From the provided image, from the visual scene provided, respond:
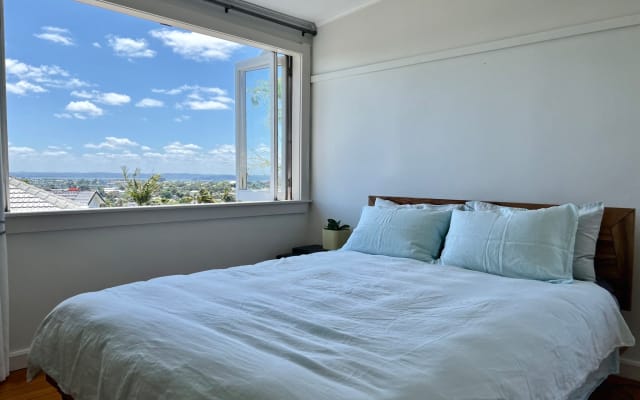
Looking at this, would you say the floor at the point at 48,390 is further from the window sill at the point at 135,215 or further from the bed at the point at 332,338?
the window sill at the point at 135,215

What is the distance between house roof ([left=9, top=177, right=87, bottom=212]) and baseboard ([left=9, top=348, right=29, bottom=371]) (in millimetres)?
838

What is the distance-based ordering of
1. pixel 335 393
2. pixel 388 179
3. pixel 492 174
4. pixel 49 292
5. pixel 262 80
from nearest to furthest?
pixel 335 393 → pixel 49 292 → pixel 492 174 → pixel 388 179 → pixel 262 80

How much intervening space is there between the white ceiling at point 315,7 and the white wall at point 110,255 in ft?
5.75

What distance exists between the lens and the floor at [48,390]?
7.12 feet

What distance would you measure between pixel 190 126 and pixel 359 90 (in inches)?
55.7

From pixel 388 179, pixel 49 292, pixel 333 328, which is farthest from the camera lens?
pixel 388 179

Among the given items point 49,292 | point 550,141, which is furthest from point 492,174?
point 49,292

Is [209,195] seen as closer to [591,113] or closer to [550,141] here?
[550,141]

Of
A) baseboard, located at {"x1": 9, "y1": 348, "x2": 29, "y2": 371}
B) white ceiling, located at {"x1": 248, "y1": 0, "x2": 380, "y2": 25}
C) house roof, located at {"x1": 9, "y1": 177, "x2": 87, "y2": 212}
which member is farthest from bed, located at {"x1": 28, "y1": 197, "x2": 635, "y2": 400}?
white ceiling, located at {"x1": 248, "y1": 0, "x2": 380, "y2": 25}

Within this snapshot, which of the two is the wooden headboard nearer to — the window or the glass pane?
the window

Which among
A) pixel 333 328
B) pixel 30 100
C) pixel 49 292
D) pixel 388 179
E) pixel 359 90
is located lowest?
pixel 49 292

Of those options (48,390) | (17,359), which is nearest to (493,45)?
(48,390)

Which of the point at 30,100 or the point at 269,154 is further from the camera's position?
the point at 269,154

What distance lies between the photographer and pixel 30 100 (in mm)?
2697
